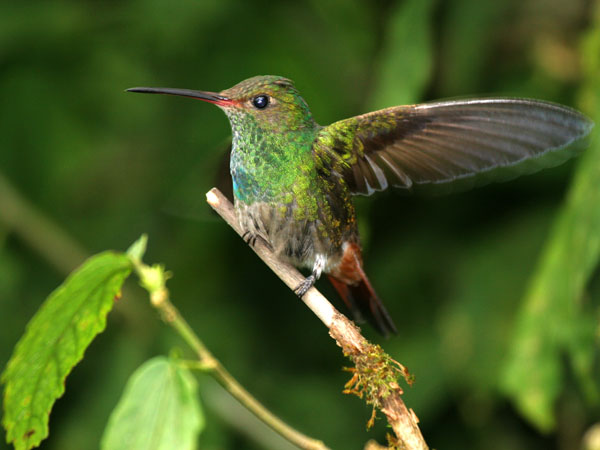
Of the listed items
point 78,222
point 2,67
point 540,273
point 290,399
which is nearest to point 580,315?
point 540,273

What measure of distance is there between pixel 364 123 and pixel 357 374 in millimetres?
925

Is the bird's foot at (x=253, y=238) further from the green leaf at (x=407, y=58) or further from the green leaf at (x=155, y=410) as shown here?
the green leaf at (x=407, y=58)

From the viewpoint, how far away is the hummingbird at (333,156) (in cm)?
251

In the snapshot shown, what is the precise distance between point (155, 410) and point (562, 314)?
1.56 metres

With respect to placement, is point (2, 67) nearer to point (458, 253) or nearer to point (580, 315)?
point (458, 253)

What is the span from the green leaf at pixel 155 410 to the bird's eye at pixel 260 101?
87 cm

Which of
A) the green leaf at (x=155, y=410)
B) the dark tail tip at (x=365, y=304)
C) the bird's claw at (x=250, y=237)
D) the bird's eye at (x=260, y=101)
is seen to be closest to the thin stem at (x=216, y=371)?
the green leaf at (x=155, y=410)

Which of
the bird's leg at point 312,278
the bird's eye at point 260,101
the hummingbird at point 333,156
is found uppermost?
the bird's eye at point 260,101

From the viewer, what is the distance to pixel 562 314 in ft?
9.51

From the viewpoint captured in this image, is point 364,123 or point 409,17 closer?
point 364,123

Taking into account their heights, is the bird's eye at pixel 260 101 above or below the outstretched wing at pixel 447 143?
above

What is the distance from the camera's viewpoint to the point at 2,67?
4883mm

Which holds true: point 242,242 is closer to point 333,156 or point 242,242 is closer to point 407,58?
point 407,58

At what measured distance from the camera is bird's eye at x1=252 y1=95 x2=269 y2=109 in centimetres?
254
